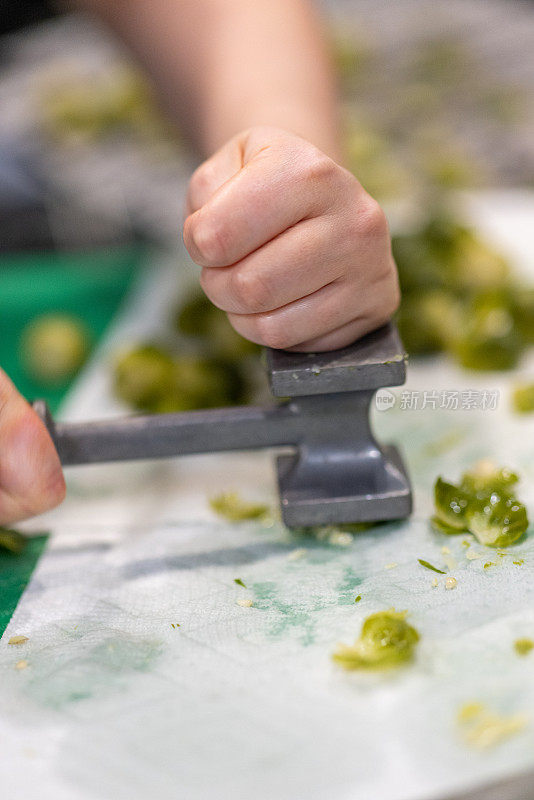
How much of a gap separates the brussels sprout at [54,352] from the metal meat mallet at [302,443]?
69 cm

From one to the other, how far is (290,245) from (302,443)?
11.1 inches

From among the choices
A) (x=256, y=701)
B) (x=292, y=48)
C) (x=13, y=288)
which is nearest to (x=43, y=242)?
(x=13, y=288)

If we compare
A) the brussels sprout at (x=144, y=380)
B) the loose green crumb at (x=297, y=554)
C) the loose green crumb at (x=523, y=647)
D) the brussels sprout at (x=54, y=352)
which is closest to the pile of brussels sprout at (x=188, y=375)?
the brussels sprout at (x=144, y=380)

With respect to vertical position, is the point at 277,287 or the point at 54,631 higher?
the point at 277,287

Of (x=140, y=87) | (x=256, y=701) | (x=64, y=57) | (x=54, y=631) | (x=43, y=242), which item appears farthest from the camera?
(x=64, y=57)

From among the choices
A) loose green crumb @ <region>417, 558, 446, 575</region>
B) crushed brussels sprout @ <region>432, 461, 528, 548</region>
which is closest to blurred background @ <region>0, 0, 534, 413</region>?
crushed brussels sprout @ <region>432, 461, 528, 548</region>

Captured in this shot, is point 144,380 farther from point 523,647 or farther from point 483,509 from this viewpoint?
point 523,647

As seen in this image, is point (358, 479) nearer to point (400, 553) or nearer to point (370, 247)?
point (400, 553)

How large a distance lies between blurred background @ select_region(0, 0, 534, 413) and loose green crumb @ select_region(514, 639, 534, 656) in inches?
21.1

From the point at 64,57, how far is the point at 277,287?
2.55 meters

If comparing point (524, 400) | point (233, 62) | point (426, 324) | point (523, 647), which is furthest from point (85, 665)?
point (233, 62)

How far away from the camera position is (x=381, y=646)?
85 centimetres

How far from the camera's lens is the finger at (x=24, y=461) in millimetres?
915

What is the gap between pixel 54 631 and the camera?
0.96m
